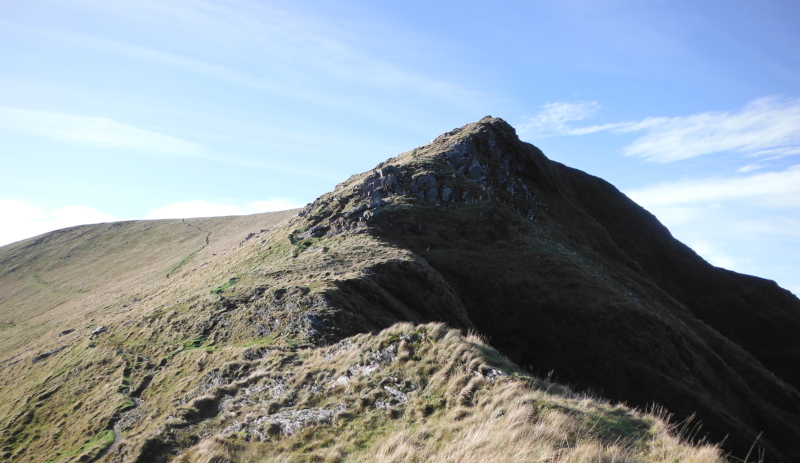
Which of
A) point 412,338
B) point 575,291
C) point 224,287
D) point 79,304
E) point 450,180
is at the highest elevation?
point 450,180

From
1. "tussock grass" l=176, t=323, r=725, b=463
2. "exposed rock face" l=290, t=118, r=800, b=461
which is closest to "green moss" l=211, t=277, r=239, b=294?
"exposed rock face" l=290, t=118, r=800, b=461

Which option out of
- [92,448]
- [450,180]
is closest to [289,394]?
[92,448]

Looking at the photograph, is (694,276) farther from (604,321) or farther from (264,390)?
(264,390)

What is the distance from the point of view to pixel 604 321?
129ft

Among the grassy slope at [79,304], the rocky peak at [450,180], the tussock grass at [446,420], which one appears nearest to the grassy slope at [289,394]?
the tussock grass at [446,420]

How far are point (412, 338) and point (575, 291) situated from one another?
115 ft

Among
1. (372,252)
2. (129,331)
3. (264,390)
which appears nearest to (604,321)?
(372,252)

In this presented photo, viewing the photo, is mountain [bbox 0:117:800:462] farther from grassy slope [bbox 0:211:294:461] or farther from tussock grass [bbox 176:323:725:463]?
grassy slope [bbox 0:211:294:461]

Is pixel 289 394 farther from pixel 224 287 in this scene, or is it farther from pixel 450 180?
pixel 450 180

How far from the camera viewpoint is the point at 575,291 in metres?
43.9

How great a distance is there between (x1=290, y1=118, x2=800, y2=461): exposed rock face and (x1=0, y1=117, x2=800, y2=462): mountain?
1.00 ft

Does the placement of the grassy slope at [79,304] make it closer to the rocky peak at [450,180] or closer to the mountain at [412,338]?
the mountain at [412,338]

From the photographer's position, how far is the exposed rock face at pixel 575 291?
36.3 meters

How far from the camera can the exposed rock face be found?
119ft
